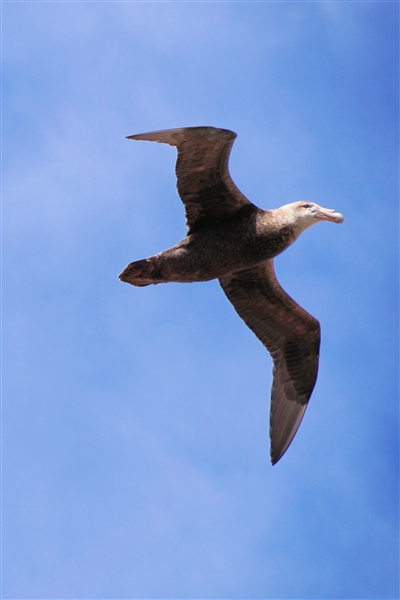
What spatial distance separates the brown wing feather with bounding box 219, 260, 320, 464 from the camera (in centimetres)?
1416

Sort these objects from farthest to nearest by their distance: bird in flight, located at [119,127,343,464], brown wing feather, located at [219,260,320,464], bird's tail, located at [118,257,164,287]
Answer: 1. brown wing feather, located at [219,260,320,464]
2. bird's tail, located at [118,257,164,287]
3. bird in flight, located at [119,127,343,464]

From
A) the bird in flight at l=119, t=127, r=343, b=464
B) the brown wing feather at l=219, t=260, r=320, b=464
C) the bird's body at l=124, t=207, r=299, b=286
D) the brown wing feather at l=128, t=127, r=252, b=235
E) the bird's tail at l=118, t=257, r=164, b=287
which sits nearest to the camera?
the brown wing feather at l=128, t=127, r=252, b=235

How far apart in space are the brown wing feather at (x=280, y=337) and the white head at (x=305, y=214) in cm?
125

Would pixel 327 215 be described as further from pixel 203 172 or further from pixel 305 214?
pixel 203 172

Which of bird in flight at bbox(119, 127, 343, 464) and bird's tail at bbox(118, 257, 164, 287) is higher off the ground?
bird in flight at bbox(119, 127, 343, 464)

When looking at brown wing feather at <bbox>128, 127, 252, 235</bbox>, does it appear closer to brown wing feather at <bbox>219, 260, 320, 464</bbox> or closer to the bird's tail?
the bird's tail

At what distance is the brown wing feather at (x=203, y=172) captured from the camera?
12.2m

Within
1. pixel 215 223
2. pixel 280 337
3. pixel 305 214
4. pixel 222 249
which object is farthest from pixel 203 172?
pixel 280 337

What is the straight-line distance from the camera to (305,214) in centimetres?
1295

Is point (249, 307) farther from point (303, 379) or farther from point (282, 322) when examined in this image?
point (303, 379)

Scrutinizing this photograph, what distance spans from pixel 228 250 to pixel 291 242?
918mm

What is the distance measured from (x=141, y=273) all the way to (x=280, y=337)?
294 centimetres

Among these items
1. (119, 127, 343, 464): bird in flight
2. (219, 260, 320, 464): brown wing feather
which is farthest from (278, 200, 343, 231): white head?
(219, 260, 320, 464): brown wing feather

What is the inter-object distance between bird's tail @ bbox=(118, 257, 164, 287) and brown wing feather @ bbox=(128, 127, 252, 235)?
0.82m
